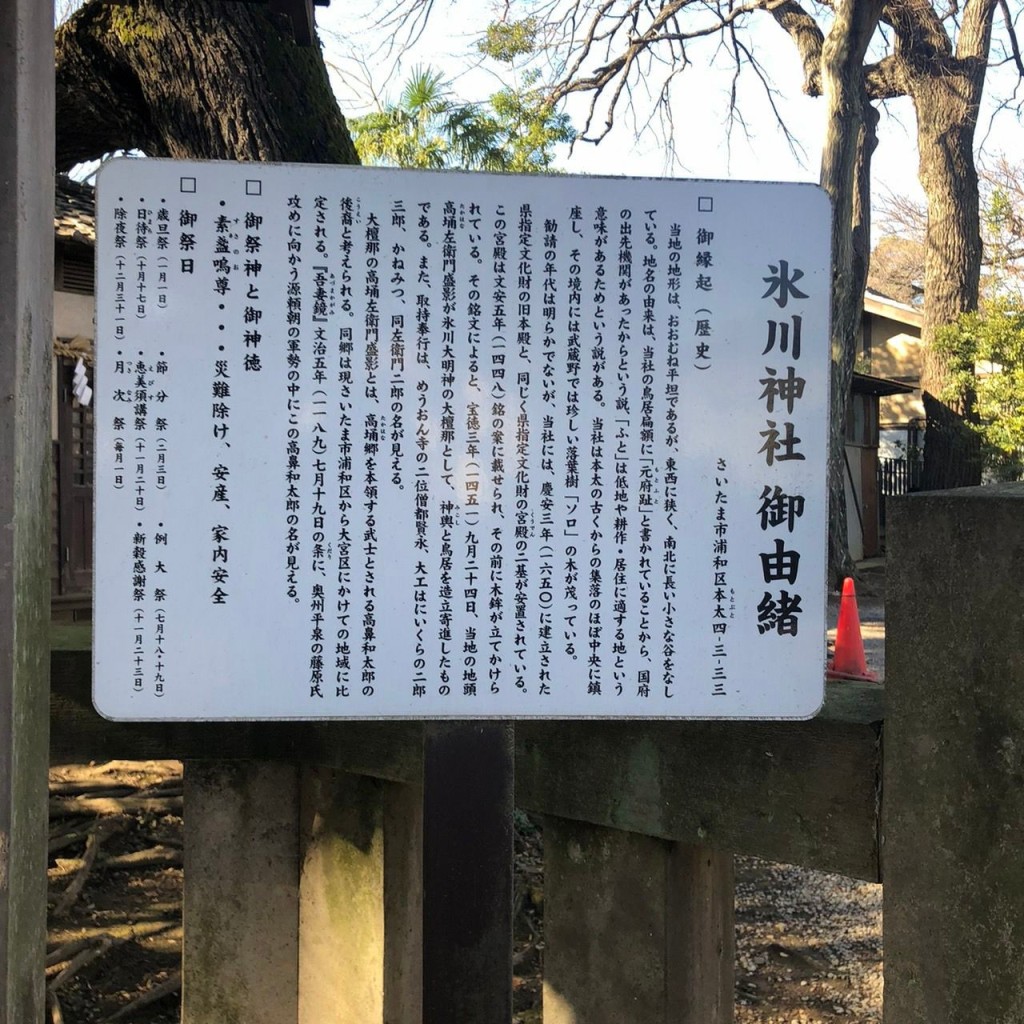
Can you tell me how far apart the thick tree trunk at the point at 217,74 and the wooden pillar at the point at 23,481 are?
212cm

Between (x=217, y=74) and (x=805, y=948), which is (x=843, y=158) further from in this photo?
(x=805, y=948)

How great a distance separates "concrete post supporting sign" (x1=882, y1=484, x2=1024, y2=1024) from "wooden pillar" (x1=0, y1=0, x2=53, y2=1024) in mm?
1579

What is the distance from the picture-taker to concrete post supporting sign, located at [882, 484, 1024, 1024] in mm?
1607

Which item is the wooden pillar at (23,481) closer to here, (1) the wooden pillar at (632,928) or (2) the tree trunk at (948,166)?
(1) the wooden pillar at (632,928)

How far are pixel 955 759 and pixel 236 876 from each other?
5.73 feet

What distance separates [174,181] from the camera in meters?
1.87

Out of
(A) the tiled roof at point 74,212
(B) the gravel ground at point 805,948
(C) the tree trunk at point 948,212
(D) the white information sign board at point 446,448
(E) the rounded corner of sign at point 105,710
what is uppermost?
(C) the tree trunk at point 948,212

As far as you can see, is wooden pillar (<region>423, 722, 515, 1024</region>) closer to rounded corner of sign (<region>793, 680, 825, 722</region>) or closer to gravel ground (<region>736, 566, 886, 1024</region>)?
rounded corner of sign (<region>793, 680, 825, 722</region>)

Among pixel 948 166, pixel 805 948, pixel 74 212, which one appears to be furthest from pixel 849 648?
pixel 948 166

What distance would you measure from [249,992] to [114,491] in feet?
4.72

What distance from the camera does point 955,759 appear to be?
65.2 inches

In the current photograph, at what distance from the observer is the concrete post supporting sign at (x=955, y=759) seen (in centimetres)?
161

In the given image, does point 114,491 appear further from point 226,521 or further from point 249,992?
point 249,992

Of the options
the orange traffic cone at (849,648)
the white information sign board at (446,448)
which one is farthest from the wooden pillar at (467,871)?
the orange traffic cone at (849,648)
